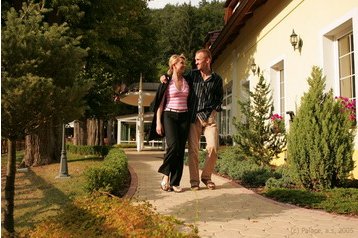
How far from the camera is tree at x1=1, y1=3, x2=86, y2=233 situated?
3.38 meters

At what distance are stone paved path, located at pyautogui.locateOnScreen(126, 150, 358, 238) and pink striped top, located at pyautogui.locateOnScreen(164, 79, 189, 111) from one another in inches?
50.2

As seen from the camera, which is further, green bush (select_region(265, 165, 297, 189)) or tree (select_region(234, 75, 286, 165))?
tree (select_region(234, 75, 286, 165))

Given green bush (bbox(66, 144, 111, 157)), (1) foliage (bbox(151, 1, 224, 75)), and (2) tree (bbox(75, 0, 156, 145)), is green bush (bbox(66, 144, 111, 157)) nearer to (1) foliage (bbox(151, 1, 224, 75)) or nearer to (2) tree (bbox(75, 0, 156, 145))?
(2) tree (bbox(75, 0, 156, 145))

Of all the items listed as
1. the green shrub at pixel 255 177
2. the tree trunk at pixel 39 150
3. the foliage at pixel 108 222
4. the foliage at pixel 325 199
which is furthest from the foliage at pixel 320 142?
the tree trunk at pixel 39 150

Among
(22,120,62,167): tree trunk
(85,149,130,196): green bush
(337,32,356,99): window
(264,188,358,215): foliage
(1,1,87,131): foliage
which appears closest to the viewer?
(1,1,87,131): foliage

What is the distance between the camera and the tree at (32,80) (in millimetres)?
3377

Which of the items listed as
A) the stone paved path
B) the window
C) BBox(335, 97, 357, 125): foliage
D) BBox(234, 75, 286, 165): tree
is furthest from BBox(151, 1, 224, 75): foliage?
the stone paved path

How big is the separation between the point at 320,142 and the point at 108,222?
358 cm

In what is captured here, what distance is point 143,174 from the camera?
8875 millimetres

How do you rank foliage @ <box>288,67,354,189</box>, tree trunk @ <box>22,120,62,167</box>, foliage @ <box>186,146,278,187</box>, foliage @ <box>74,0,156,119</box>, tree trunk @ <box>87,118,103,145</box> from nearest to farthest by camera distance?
1. foliage @ <box>288,67,354,189</box>
2. foliage @ <box>186,146,278,187</box>
3. tree trunk @ <box>22,120,62,167</box>
4. foliage @ <box>74,0,156,119</box>
5. tree trunk @ <box>87,118,103,145</box>

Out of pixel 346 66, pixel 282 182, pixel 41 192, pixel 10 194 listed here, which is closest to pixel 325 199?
pixel 282 182

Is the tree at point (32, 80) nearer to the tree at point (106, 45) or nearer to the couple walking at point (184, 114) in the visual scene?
the couple walking at point (184, 114)

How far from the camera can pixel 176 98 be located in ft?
19.1

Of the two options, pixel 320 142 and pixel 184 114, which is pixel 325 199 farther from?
pixel 184 114
